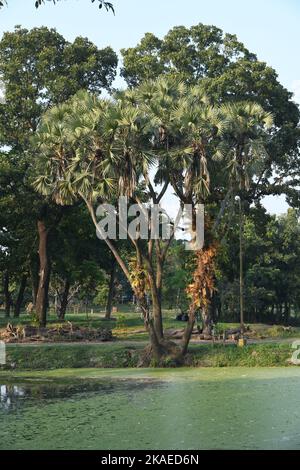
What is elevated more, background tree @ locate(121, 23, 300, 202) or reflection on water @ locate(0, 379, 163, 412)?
background tree @ locate(121, 23, 300, 202)

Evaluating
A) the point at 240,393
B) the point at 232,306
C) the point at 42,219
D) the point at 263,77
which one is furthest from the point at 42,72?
the point at 240,393

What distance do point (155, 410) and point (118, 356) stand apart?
12036 mm

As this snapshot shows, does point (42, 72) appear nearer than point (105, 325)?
Yes

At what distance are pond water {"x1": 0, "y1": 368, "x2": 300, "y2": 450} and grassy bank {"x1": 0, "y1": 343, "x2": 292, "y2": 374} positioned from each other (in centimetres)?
197

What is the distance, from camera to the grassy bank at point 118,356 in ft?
94.0

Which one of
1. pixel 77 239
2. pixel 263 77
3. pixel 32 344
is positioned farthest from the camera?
pixel 77 239

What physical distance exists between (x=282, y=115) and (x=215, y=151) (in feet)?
46.1

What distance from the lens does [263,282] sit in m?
60.3

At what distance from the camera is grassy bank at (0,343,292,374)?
28656 millimetres

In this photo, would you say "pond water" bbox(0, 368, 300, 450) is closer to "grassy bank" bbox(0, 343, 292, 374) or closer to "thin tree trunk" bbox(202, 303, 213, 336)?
"grassy bank" bbox(0, 343, 292, 374)

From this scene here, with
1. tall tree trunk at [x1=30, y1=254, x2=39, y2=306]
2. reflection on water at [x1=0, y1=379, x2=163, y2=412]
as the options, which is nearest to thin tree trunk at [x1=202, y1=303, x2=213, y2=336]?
reflection on water at [x1=0, y1=379, x2=163, y2=412]

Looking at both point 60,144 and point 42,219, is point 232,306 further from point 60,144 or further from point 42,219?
point 60,144

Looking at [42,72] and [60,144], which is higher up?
[42,72]

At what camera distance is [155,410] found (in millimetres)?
18141
